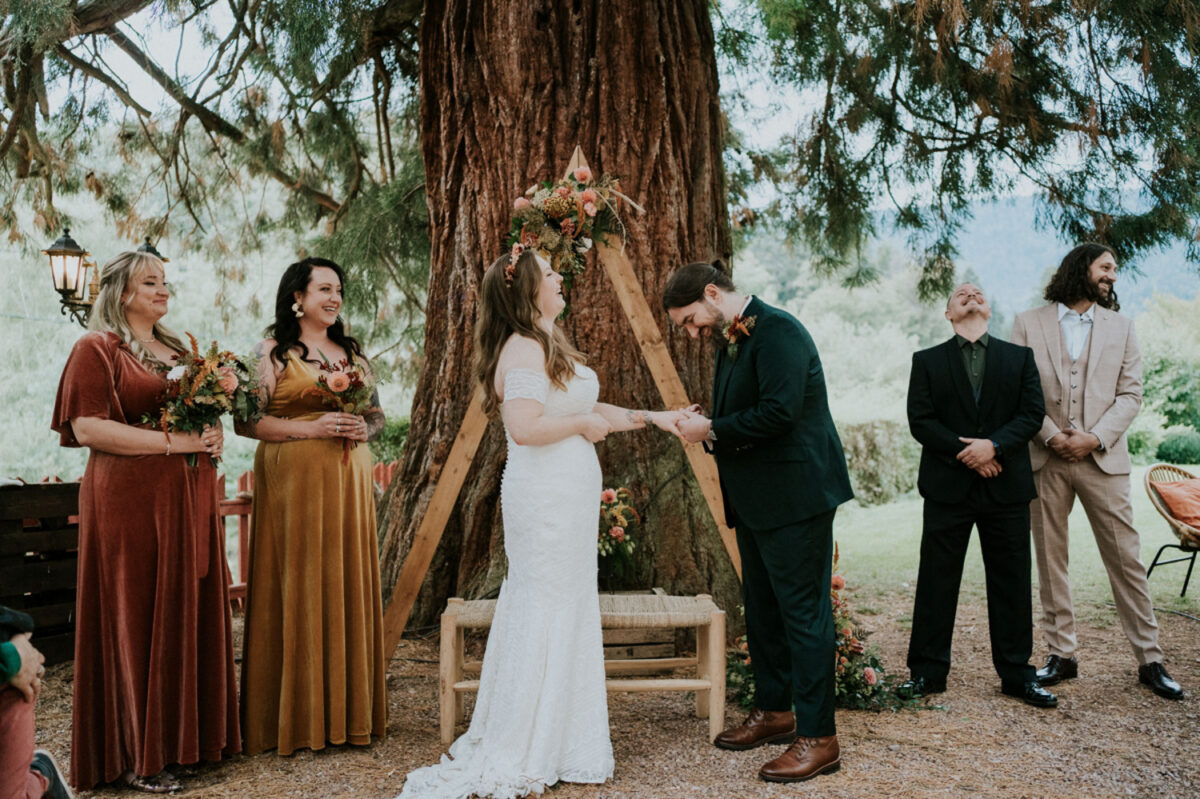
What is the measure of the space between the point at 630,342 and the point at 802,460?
1776 mm

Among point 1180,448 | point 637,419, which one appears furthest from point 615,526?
point 1180,448

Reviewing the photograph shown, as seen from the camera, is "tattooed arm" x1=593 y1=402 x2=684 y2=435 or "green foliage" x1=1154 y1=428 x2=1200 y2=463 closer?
"tattooed arm" x1=593 y1=402 x2=684 y2=435

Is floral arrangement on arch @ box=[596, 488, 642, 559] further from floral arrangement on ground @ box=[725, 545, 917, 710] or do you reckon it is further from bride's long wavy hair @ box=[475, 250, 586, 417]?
bride's long wavy hair @ box=[475, 250, 586, 417]

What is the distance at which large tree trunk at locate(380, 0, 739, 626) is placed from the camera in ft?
15.7

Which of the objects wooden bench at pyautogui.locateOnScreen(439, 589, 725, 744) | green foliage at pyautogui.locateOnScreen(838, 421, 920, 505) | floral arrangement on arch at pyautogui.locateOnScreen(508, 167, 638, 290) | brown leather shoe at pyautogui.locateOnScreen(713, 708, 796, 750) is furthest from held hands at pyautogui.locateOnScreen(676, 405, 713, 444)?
green foliage at pyautogui.locateOnScreen(838, 421, 920, 505)

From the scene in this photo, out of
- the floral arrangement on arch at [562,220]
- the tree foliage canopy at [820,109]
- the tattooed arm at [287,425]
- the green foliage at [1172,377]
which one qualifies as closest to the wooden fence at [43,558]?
the tree foliage canopy at [820,109]

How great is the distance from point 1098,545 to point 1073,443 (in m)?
0.52

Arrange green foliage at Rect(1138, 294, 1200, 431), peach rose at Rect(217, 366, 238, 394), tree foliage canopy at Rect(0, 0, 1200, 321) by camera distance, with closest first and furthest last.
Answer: peach rose at Rect(217, 366, 238, 394), tree foliage canopy at Rect(0, 0, 1200, 321), green foliage at Rect(1138, 294, 1200, 431)

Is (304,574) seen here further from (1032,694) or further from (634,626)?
(1032,694)

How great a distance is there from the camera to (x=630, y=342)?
4.86 m

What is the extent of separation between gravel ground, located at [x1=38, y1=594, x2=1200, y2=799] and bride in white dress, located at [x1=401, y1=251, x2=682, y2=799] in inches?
6.8

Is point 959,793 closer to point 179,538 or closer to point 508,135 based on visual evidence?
point 179,538

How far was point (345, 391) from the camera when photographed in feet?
11.6

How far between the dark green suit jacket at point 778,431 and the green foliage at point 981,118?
1.95 m
